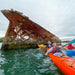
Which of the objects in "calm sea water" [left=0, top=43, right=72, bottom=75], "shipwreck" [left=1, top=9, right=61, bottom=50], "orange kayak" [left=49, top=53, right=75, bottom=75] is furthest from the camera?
"shipwreck" [left=1, top=9, right=61, bottom=50]

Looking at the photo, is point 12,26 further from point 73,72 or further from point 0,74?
point 73,72

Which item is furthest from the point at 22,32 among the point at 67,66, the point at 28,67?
the point at 67,66

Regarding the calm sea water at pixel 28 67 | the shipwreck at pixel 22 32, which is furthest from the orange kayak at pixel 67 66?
the shipwreck at pixel 22 32

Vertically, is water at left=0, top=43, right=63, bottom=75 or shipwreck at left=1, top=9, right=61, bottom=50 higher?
shipwreck at left=1, top=9, right=61, bottom=50

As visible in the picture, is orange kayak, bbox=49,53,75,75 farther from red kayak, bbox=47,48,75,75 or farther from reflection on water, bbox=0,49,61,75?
reflection on water, bbox=0,49,61,75

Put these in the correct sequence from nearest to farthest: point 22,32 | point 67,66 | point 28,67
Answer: point 67,66
point 28,67
point 22,32

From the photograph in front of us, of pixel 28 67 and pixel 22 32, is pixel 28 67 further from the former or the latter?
pixel 22 32

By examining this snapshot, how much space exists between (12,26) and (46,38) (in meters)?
7.39

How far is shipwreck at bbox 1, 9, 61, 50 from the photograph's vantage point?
42.7 ft

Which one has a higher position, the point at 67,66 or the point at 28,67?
the point at 67,66

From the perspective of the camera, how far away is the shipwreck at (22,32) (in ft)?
42.7

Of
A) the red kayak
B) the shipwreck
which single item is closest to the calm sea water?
the red kayak

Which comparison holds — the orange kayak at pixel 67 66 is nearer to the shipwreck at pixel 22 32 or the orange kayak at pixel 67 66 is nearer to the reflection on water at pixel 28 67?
the reflection on water at pixel 28 67

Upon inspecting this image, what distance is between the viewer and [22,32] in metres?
15.8
